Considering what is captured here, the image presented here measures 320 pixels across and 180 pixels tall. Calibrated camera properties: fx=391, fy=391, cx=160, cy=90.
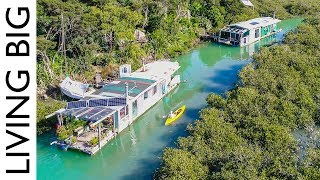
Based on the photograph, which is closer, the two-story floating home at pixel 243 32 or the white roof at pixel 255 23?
the two-story floating home at pixel 243 32

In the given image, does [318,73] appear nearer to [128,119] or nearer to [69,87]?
[128,119]

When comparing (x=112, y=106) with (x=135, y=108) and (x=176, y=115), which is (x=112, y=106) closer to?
(x=135, y=108)

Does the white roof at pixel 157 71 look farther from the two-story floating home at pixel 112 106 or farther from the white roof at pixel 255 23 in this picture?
the white roof at pixel 255 23

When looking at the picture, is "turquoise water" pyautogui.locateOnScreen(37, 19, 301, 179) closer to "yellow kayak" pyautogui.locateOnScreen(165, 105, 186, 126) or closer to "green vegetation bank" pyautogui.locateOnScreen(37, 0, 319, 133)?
"yellow kayak" pyautogui.locateOnScreen(165, 105, 186, 126)

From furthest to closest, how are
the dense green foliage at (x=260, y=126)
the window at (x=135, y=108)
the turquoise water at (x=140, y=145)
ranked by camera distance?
the window at (x=135, y=108), the turquoise water at (x=140, y=145), the dense green foliage at (x=260, y=126)

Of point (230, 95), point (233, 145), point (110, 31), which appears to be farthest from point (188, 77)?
point (233, 145)

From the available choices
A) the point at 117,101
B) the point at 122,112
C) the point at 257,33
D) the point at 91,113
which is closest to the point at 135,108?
Result: the point at 122,112

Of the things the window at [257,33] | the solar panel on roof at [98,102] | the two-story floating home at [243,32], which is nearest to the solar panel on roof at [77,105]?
the solar panel on roof at [98,102]
